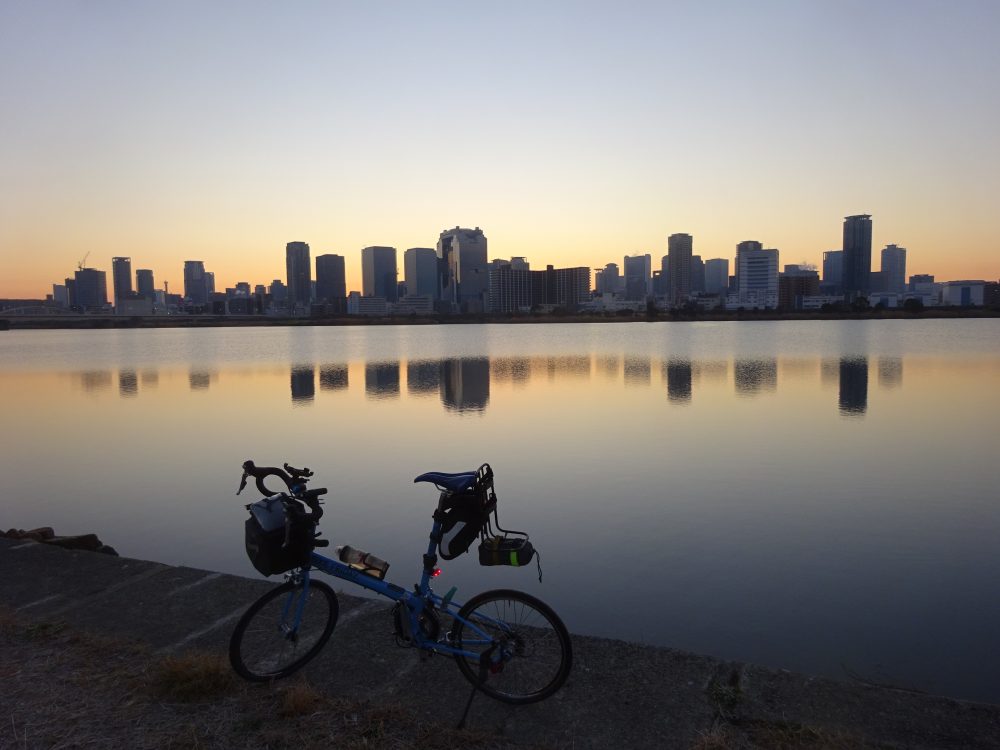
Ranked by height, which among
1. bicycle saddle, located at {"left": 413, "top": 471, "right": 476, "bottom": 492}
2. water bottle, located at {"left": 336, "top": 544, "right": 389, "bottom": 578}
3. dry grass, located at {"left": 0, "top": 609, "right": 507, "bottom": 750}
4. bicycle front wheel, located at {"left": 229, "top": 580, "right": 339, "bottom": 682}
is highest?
bicycle saddle, located at {"left": 413, "top": 471, "right": 476, "bottom": 492}

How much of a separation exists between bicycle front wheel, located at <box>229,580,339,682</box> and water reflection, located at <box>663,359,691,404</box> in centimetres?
2253

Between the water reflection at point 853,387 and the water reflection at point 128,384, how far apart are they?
30.3 meters

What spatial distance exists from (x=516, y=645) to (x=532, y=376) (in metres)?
33.0

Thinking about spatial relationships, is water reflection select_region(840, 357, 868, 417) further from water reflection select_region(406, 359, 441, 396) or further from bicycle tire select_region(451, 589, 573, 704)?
bicycle tire select_region(451, 589, 573, 704)

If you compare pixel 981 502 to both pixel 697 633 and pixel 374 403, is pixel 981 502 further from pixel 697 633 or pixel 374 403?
pixel 374 403

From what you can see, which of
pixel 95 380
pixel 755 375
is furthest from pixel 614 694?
pixel 95 380

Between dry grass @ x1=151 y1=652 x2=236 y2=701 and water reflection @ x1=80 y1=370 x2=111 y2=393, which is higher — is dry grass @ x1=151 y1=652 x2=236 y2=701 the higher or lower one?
the higher one

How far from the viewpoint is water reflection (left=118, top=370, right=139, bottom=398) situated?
3300 cm

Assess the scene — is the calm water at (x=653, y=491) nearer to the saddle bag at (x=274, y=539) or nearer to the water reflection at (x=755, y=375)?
the water reflection at (x=755, y=375)

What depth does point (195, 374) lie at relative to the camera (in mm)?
42750

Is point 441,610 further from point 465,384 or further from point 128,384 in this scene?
point 128,384

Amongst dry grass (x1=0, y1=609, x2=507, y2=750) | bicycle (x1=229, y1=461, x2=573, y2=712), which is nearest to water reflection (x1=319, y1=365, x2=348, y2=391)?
dry grass (x1=0, y1=609, x2=507, y2=750)

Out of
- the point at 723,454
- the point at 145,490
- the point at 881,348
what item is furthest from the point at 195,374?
the point at 881,348

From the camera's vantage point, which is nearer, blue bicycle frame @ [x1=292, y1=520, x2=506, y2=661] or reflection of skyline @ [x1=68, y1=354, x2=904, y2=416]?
blue bicycle frame @ [x1=292, y1=520, x2=506, y2=661]
